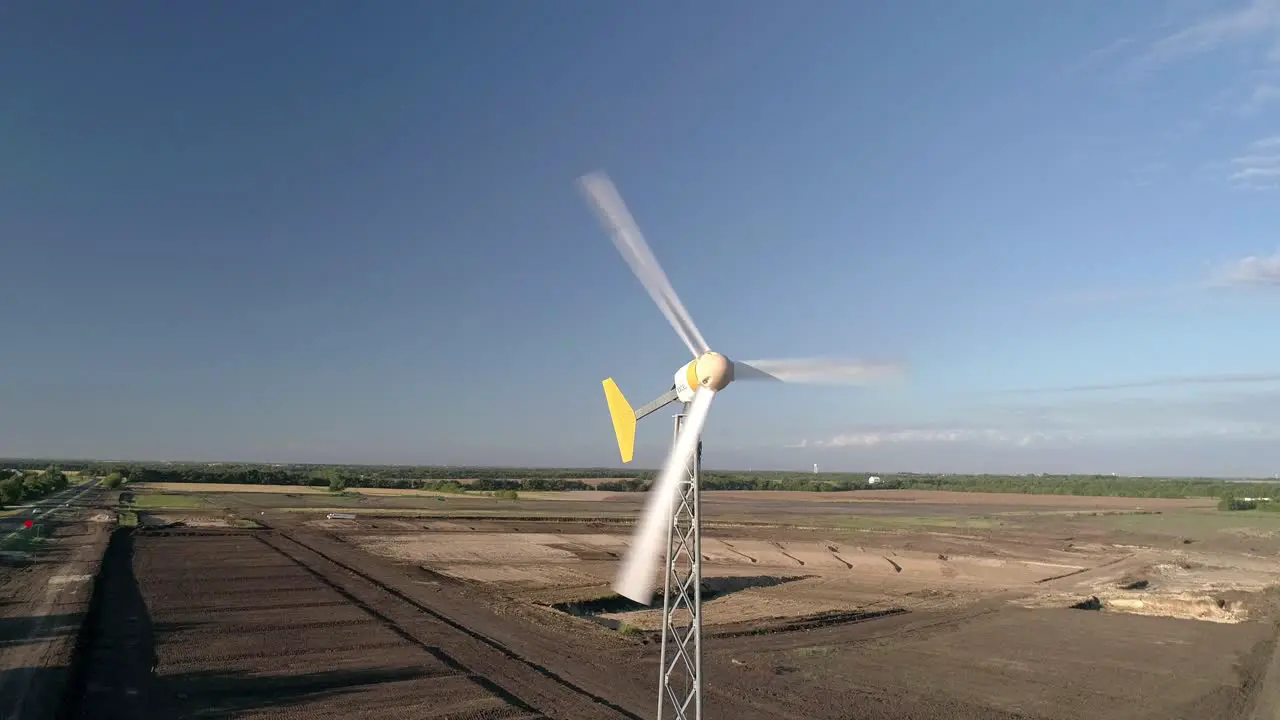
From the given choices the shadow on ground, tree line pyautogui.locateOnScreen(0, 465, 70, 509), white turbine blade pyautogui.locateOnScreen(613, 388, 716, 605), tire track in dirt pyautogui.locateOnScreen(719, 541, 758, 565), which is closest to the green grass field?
tire track in dirt pyautogui.locateOnScreen(719, 541, 758, 565)

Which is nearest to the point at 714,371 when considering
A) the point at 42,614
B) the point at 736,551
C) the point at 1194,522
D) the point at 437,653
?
the point at 437,653

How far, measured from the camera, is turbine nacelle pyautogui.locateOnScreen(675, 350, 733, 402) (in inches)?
438

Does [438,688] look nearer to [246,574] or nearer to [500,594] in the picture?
[500,594]

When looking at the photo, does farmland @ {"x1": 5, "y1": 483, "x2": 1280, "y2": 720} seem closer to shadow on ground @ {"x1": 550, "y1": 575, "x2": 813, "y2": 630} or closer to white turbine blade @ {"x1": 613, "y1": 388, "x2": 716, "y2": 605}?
shadow on ground @ {"x1": 550, "y1": 575, "x2": 813, "y2": 630}

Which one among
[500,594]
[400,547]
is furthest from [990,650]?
[400,547]

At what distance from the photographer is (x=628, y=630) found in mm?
28594

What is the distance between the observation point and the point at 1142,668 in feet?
82.6

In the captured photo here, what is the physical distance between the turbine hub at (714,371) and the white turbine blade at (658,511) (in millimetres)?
327

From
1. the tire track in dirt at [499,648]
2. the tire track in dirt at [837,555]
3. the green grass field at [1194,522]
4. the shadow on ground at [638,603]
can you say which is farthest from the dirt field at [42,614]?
the green grass field at [1194,522]

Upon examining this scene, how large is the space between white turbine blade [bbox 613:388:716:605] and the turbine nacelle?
197 millimetres

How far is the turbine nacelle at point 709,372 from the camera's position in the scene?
36.5 feet

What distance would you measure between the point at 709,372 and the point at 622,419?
2.60m

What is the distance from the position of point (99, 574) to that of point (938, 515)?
9727 cm

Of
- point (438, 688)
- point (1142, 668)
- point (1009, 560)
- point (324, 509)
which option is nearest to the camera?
point (438, 688)
